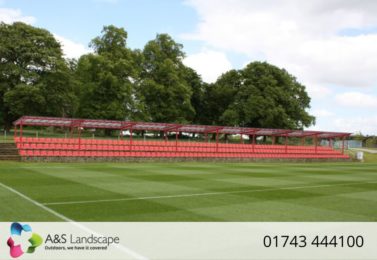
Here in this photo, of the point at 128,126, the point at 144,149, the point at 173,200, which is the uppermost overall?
the point at 128,126

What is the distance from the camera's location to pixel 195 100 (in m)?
69.5

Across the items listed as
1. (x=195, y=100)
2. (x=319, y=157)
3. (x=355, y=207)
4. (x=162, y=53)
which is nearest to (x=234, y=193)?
(x=355, y=207)

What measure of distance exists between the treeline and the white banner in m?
38.6

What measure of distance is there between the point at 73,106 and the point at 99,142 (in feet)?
61.3

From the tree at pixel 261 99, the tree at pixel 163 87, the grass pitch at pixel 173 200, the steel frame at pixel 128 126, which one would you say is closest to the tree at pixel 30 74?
the steel frame at pixel 128 126

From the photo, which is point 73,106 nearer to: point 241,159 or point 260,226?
point 241,159

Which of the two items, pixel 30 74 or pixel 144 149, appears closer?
pixel 144 149

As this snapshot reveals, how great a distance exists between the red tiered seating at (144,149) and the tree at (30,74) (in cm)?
1337

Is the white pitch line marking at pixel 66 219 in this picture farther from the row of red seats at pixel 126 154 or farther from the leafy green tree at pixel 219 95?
the leafy green tree at pixel 219 95

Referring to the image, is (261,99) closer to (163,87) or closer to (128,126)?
(163,87)

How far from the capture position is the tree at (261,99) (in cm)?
6206

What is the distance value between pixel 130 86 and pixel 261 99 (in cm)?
2104

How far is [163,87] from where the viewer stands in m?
56.7

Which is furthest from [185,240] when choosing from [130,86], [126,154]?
[130,86]
